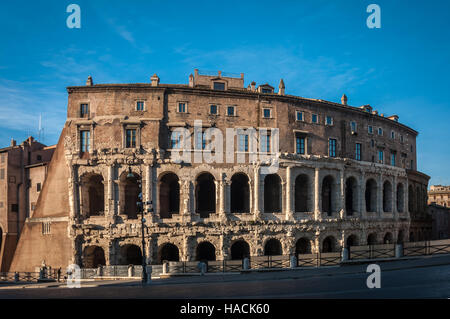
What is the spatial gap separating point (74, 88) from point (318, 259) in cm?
2616

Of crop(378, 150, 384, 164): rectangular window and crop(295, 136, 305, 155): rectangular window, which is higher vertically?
crop(295, 136, 305, 155): rectangular window

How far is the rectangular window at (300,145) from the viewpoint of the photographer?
35.6 metres

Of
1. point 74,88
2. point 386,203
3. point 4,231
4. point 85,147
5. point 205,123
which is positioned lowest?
→ point 4,231

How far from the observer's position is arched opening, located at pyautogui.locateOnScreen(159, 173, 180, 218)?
1337 inches

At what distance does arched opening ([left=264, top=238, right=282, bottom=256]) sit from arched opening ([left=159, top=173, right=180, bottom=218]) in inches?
381

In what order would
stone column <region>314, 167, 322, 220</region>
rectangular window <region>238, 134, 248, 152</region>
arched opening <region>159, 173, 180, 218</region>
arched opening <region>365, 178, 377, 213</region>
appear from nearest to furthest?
rectangular window <region>238, 134, 248, 152</region>, arched opening <region>159, 173, 180, 218</region>, stone column <region>314, 167, 322, 220</region>, arched opening <region>365, 178, 377, 213</region>

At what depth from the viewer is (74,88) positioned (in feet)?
108

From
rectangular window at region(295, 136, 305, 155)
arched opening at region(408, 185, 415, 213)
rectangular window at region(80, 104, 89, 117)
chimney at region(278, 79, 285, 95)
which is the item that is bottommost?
arched opening at region(408, 185, 415, 213)

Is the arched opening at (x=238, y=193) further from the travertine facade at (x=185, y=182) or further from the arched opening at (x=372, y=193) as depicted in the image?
the arched opening at (x=372, y=193)

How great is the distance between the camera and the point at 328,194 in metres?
39.5

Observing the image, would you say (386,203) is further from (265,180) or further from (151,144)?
(151,144)

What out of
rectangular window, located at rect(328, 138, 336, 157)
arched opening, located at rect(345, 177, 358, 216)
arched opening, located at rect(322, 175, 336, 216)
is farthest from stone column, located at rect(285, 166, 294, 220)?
arched opening, located at rect(345, 177, 358, 216)

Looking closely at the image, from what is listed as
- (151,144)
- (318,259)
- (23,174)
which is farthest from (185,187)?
(23,174)

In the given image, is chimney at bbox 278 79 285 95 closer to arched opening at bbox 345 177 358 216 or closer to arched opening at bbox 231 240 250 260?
arched opening at bbox 345 177 358 216
